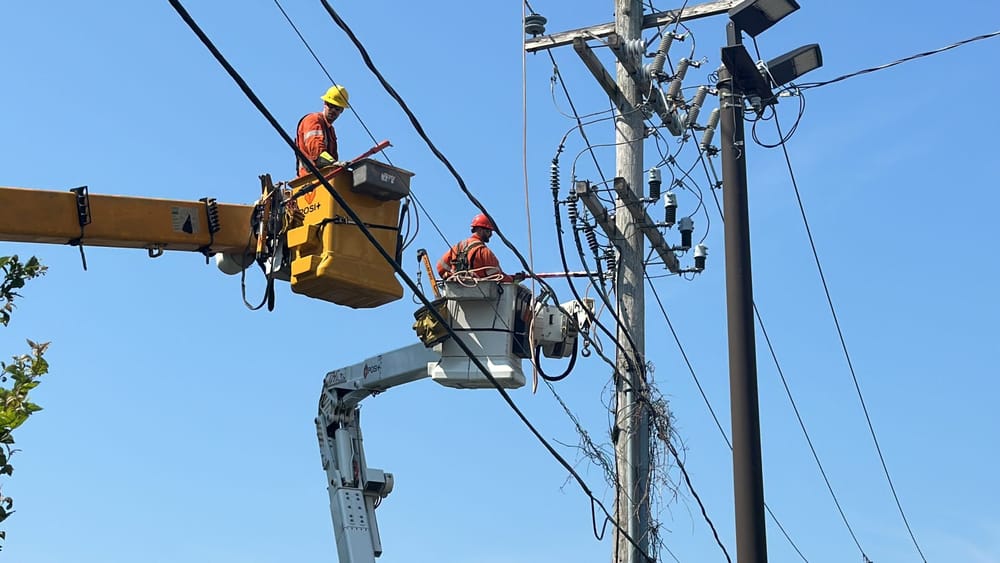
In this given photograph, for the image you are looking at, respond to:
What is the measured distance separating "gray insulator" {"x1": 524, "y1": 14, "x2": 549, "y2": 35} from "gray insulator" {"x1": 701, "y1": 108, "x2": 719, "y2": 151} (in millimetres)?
1897

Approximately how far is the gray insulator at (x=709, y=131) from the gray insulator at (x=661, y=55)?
2.30ft

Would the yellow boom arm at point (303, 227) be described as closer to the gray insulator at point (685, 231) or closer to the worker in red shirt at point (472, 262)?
the worker in red shirt at point (472, 262)

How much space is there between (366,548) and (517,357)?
235 cm

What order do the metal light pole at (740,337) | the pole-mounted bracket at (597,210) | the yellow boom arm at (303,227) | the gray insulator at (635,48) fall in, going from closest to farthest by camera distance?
the metal light pole at (740,337) → the yellow boom arm at (303,227) → the pole-mounted bracket at (597,210) → the gray insulator at (635,48)

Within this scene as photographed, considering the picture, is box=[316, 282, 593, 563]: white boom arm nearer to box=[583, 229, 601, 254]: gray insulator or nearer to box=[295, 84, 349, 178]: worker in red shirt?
box=[583, 229, 601, 254]: gray insulator

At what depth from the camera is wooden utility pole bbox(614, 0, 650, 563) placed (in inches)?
517

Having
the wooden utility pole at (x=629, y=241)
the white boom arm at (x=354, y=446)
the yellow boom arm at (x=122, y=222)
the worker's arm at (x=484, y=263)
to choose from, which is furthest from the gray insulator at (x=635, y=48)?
the yellow boom arm at (x=122, y=222)

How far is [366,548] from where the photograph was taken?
13906 millimetres

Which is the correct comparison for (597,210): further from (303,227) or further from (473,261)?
(303,227)

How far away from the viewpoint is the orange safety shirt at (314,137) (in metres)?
12.1

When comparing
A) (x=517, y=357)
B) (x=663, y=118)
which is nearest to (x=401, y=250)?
(x=517, y=357)

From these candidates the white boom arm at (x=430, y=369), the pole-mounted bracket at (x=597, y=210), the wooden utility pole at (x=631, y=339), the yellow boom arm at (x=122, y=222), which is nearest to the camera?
the yellow boom arm at (x=122, y=222)

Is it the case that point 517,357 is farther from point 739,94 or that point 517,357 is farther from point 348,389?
point 739,94

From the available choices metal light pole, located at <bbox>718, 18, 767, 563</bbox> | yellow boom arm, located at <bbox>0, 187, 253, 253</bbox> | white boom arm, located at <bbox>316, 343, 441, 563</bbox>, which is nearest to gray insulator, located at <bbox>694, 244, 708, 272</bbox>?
white boom arm, located at <bbox>316, 343, 441, 563</bbox>
